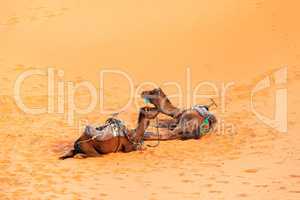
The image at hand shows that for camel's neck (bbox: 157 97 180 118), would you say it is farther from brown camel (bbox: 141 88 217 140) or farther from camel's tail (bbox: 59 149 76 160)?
camel's tail (bbox: 59 149 76 160)

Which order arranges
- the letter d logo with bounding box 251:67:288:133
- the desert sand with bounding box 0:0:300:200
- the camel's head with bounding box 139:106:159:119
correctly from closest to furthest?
the desert sand with bounding box 0:0:300:200 → the camel's head with bounding box 139:106:159:119 → the letter d logo with bounding box 251:67:288:133

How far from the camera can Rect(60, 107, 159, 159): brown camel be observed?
25.9 ft

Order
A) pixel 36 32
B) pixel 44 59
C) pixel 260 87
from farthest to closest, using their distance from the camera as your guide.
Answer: pixel 36 32
pixel 44 59
pixel 260 87

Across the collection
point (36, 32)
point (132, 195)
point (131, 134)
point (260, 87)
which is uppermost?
point (36, 32)

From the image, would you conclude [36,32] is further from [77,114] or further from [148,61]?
[77,114]

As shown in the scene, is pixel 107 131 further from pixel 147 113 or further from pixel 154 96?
pixel 154 96

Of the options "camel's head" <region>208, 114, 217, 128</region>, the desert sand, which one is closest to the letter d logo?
the desert sand

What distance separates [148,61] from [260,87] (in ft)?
11.3

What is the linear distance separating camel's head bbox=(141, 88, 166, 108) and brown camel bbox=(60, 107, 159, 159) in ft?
1.48

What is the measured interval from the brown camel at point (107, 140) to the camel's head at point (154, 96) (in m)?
0.45

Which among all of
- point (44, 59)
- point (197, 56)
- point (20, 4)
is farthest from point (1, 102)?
point (20, 4)

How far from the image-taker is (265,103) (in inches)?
425

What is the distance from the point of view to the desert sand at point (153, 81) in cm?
685
